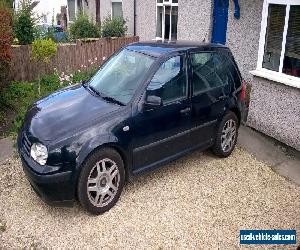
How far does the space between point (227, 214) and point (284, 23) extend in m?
3.68

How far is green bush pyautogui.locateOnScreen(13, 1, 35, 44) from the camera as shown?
32.6ft

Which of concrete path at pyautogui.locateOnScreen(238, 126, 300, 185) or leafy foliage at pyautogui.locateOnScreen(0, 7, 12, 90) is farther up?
leafy foliage at pyautogui.locateOnScreen(0, 7, 12, 90)

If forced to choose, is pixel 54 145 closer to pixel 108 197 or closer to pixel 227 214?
pixel 108 197

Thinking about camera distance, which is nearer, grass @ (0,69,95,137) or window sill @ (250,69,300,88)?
window sill @ (250,69,300,88)

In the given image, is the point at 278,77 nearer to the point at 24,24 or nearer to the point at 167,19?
the point at 167,19

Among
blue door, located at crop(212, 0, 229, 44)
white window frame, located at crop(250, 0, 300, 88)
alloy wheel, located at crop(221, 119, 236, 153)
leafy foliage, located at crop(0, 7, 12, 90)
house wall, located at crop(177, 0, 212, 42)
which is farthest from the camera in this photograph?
house wall, located at crop(177, 0, 212, 42)

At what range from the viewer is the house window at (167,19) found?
10.8 metres

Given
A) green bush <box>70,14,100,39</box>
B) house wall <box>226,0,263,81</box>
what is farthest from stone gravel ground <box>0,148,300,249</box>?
green bush <box>70,14,100,39</box>

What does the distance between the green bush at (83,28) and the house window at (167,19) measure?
2722mm

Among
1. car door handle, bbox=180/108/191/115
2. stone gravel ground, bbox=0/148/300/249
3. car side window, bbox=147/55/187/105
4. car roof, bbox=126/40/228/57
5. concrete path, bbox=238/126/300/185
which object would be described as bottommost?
stone gravel ground, bbox=0/148/300/249

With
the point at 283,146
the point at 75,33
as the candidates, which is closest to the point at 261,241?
the point at 283,146

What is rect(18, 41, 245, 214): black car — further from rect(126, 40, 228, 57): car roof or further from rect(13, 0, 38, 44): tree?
rect(13, 0, 38, 44): tree

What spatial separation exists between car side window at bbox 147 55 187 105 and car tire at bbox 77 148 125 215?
3.32 ft

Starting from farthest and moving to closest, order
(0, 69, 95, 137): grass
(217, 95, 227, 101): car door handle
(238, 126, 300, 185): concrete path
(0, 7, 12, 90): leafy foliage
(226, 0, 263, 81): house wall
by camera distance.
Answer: (226, 0, 263, 81): house wall
(0, 69, 95, 137): grass
(0, 7, 12, 90): leafy foliage
(238, 126, 300, 185): concrete path
(217, 95, 227, 101): car door handle
